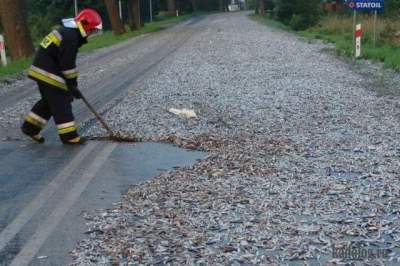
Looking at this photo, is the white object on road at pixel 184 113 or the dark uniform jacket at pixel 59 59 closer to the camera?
the dark uniform jacket at pixel 59 59

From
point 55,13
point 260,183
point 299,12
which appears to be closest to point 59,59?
point 260,183

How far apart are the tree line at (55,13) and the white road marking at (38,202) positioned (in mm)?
15284

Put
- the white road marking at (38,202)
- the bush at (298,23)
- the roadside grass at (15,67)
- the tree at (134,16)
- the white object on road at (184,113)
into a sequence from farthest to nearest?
the tree at (134,16), the bush at (298,23), the roadside grass at (15,67), the white object on road at (184,113), the white road marking at (38,202)

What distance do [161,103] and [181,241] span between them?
6650 mm

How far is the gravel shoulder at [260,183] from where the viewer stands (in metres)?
4.68

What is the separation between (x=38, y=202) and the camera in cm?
588

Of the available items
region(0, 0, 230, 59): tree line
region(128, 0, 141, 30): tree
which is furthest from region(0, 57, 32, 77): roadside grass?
region(128, 0, 141, 30): tree

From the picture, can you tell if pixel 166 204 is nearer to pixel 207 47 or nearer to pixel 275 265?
pixel 275 265

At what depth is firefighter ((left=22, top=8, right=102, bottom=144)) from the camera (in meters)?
8.03

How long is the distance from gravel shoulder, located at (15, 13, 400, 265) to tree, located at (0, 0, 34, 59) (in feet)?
34.1

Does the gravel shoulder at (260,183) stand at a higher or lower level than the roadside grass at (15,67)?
lower

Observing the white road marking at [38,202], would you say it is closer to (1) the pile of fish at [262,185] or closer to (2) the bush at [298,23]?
(1) the pile of fish at [262,185]

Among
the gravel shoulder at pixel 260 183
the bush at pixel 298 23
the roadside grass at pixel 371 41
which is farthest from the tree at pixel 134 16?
the gravel shoulder at pixel 260 183

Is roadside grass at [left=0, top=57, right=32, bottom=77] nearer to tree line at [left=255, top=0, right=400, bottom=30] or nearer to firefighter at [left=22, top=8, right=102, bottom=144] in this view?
firefighter at [left=22, top=8, right=102, bottom=144]
